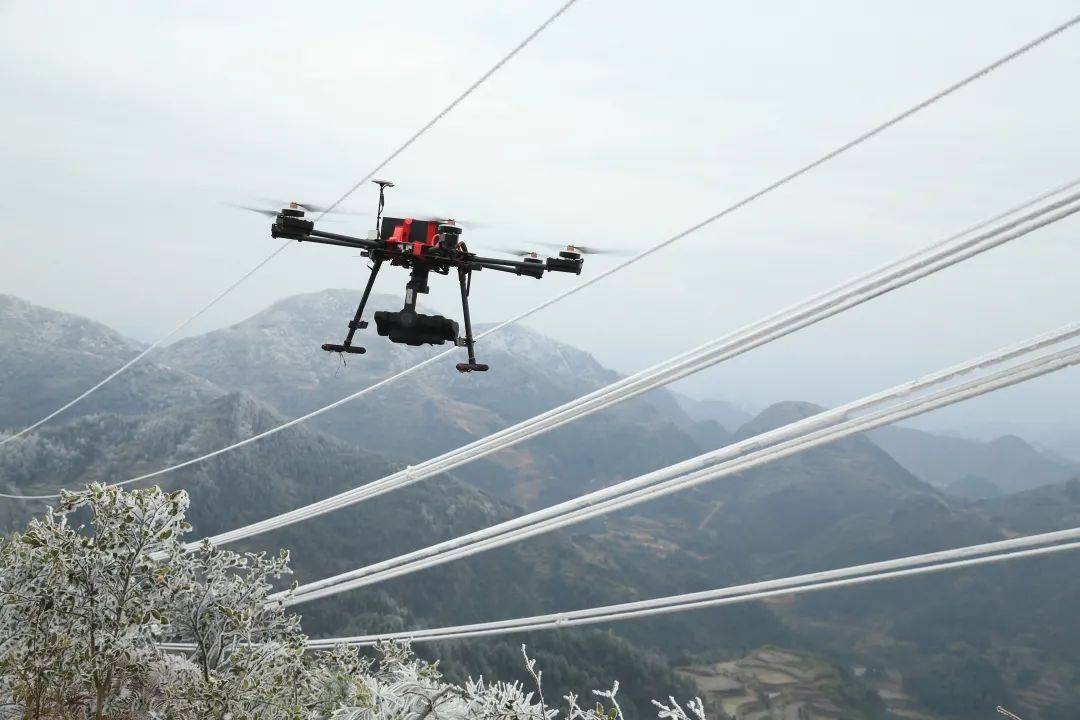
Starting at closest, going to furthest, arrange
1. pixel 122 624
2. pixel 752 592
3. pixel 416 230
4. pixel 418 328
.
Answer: pixel 752 592, pixel 122 624, pixel 418 328, pixel 416 230

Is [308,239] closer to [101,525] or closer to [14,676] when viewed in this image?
[101,525]

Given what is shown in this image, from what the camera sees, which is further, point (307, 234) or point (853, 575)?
point (307, 234)

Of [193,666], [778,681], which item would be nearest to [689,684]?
[778,681]

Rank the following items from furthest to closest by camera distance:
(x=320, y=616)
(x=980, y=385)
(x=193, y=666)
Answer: (x=320, y=616) → (x=193, y=666) → (x=980, y=385)

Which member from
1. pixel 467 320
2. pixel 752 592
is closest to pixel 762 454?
pixel 752 592

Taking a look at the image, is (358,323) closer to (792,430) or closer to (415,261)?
(415,261)

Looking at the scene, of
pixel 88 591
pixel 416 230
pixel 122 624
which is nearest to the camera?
pixel 122 624
